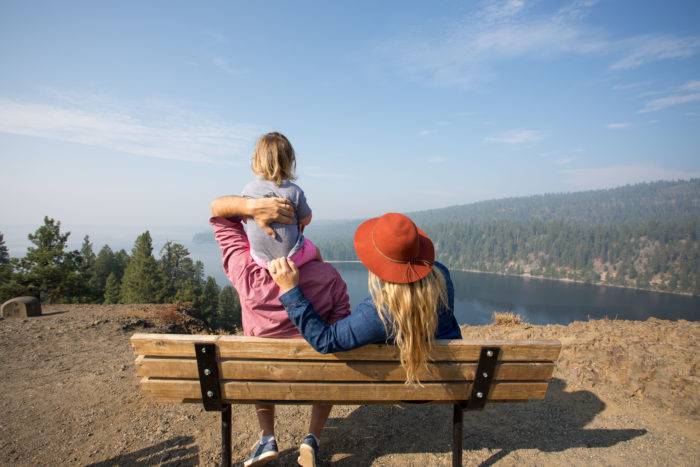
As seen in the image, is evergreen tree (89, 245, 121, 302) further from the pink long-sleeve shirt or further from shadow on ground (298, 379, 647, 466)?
the pink long-sleeve shirt

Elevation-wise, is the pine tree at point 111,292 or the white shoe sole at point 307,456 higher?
the white shoe sole at point 307,456

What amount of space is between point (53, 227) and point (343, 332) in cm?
2912

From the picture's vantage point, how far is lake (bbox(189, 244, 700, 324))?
71.4 meters

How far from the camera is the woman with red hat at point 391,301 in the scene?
2.12 metres

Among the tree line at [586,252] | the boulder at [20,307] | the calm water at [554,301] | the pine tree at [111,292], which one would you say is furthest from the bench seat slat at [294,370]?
the tree line at [586,252]

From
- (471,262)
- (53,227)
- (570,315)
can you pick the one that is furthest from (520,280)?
(53,227)

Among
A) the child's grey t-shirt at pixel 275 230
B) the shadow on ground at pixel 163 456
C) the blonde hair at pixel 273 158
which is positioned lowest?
the shadow on ground at pixel 163 456

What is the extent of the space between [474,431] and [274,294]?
8.55 feet

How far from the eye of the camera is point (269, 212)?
243cm

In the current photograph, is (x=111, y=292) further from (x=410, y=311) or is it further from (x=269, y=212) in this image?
(x=410, y=311)

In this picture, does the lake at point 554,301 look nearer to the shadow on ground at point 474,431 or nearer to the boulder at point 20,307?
the boulder at point 20,307

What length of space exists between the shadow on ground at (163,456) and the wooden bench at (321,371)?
1.30 meters

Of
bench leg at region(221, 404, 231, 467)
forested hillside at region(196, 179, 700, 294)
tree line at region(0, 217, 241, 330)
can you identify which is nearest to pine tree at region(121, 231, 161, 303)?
tree line at region(0, 217, 241, 330)

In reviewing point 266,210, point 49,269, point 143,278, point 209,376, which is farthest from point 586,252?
point 209,376
